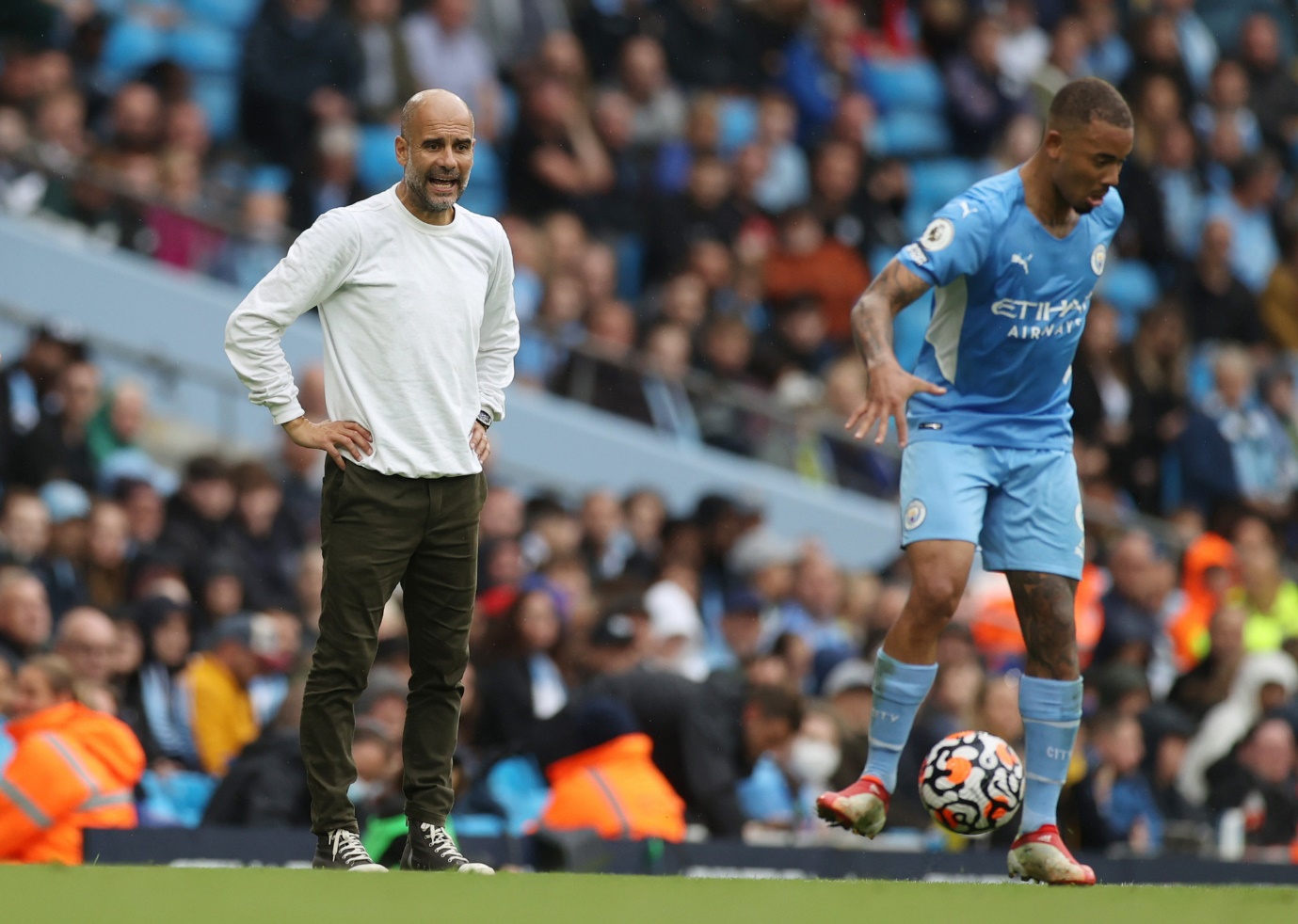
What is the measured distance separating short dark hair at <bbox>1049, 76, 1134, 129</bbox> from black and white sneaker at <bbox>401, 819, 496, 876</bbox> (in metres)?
3.04

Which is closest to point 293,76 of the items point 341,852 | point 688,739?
point 688,739

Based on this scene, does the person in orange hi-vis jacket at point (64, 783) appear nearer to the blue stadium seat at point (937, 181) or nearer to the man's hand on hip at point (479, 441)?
the man's hand on hip at point (479, 441)

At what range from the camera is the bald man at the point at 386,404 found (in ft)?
21.0

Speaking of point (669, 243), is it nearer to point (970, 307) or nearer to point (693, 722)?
point (693, 722)

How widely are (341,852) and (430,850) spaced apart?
0.32 m

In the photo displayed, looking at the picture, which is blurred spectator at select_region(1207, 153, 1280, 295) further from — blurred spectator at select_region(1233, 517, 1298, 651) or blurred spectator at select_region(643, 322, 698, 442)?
blurred spectator at select_region(643, 322, 698, 442)

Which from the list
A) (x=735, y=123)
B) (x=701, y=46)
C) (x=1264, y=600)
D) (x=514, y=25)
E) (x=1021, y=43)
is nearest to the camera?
(x=1264, y=600)

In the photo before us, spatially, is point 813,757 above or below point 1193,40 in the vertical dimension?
below

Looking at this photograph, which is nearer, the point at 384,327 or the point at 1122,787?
the point at 384,327

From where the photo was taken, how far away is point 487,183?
672 inches

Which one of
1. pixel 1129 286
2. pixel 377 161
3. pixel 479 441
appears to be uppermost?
pixel 1129 286

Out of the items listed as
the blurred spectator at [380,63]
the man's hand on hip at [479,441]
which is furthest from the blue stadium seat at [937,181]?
the man's hand on hip at [479,441]

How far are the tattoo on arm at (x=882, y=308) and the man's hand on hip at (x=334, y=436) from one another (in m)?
1.59

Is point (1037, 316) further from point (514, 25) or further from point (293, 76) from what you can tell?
point (514, 25)
